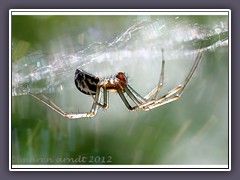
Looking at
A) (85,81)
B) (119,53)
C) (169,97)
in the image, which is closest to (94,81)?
(85,81)

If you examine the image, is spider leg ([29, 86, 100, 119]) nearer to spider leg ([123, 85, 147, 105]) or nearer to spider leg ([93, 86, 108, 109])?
spider leg ([93, 86, 108, 109])

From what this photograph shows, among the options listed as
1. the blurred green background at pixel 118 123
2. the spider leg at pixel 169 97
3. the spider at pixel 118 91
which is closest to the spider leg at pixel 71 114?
the spider at pixel 118 91

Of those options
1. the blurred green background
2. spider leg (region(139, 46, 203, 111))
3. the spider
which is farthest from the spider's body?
the blurred green background

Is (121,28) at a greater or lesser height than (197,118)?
greater

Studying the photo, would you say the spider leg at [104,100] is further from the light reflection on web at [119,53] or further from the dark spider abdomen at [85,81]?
the light reflection on web at [119,53]
